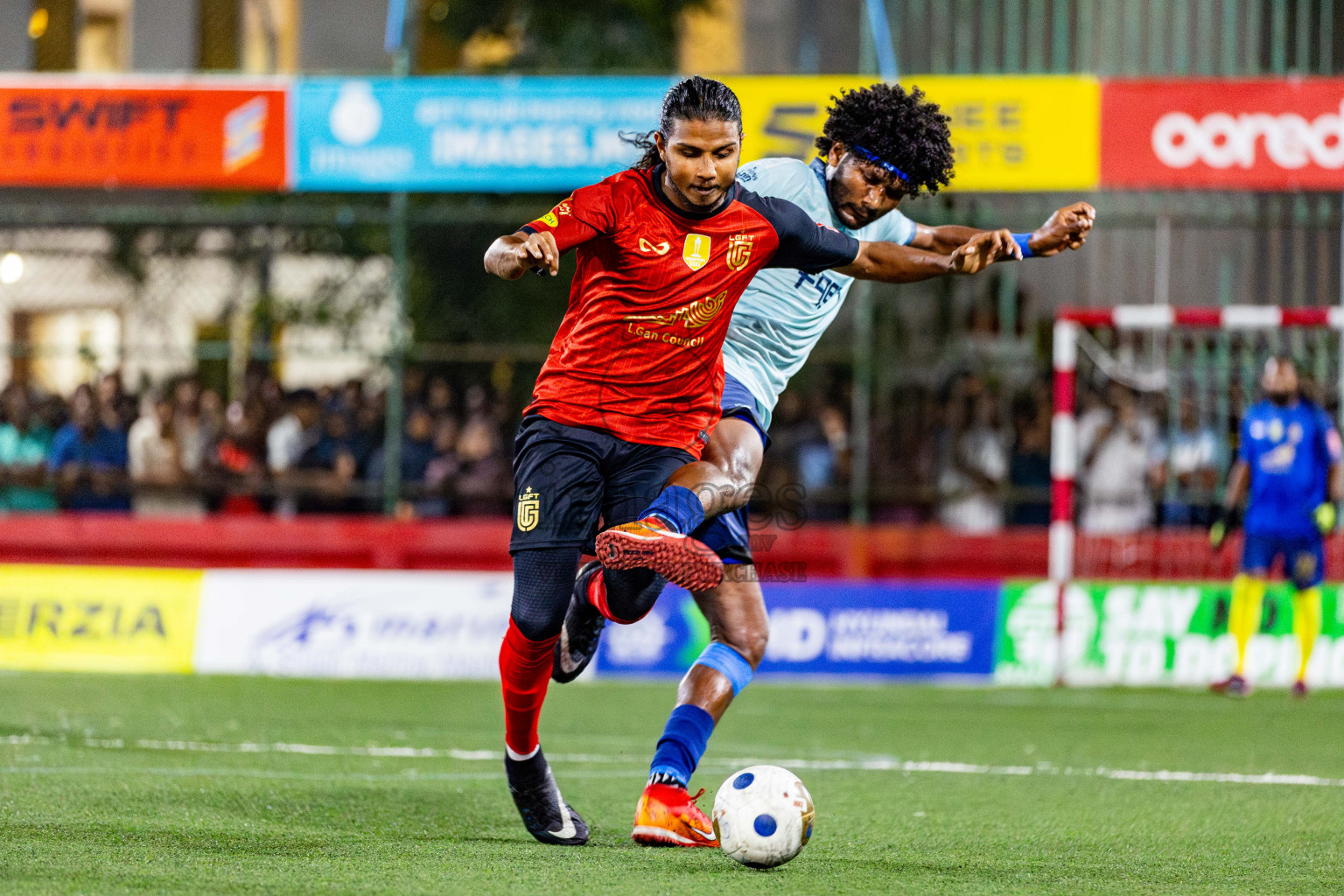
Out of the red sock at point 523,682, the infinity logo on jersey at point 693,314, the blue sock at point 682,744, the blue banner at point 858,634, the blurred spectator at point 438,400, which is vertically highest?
the infinity logo on jersey at point 693,314

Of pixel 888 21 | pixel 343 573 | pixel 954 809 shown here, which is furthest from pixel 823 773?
pixel 888 21

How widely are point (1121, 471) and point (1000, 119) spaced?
2.85 metres

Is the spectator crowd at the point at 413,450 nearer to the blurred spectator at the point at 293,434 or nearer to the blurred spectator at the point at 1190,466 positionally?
the blurred spectator at the point at 293,434

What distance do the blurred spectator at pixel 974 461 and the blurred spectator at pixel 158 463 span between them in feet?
19.7

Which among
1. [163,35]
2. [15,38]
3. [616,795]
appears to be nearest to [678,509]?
[616,795]

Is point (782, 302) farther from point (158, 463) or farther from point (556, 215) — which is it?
point (158, 463)

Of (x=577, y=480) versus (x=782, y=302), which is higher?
(x=782, y=302)

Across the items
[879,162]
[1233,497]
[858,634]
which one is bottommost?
[858,634]

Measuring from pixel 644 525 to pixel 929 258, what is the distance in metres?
1.39

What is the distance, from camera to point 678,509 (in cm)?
493

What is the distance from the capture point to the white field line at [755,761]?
7.20 meters

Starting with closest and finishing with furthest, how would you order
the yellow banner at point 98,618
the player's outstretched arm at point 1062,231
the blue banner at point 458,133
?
1. the player's outstretched arm at point 1062,231
2. the yellow banner at point 98,618
3. the blue banner at point 458,133

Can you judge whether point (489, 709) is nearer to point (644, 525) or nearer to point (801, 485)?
point (801, 485)

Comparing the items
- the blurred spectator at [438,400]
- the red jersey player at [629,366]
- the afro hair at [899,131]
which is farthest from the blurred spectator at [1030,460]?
the red jersey player at [629,366]
